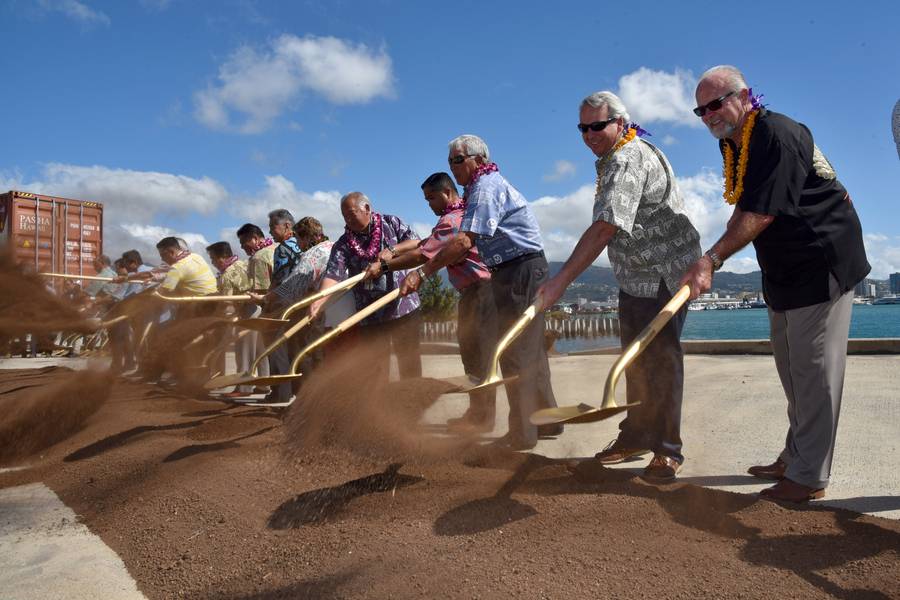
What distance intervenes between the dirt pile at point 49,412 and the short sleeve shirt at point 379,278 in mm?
2204

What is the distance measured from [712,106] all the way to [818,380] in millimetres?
1208

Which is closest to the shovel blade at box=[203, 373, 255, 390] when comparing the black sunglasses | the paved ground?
the paved ground

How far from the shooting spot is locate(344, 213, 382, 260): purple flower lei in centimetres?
503

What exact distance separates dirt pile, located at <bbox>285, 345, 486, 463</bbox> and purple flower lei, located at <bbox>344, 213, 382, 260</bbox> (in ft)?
3.19

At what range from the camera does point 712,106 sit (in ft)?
9.49

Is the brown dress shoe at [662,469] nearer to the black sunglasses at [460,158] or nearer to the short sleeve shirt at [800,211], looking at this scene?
the short sleeve shirt at [800,211]

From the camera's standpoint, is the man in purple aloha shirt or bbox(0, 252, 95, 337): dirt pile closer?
the man in purple aloha shirt

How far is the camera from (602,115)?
10.9 ft

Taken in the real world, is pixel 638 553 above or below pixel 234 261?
below

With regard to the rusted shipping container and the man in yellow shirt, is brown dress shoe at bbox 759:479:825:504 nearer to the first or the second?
the man in yellow shirt

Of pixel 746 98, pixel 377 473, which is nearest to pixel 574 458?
pixel 377 473

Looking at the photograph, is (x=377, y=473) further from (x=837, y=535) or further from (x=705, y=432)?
(x=705, y=432)

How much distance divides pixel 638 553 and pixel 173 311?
7.04 metres

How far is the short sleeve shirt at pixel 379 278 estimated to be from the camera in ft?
16.2
